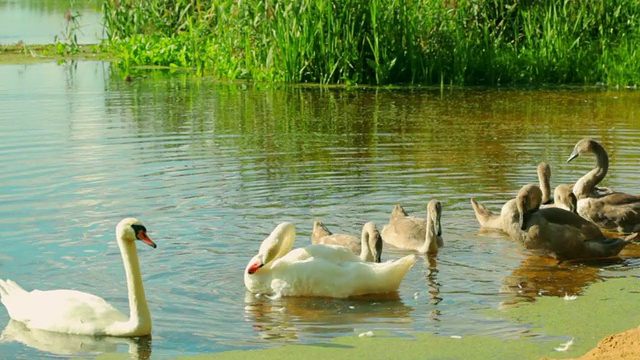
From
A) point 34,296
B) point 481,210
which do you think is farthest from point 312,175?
point 34,296

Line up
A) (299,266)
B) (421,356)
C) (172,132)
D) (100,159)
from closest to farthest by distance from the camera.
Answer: (421,356) < (299,266) < (100,159) < (172,132)

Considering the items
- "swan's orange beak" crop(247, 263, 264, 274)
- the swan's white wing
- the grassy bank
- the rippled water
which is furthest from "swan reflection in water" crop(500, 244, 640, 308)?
the grassy bank

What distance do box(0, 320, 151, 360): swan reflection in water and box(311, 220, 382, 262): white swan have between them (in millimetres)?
2142

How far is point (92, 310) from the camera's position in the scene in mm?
6895

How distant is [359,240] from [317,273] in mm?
1160

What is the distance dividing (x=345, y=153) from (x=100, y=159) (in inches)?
108

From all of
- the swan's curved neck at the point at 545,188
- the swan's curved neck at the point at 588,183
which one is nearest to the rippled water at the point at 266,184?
the swan's curved neck at the point at 545,188

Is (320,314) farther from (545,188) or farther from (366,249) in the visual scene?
(545,188)

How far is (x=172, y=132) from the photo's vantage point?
1447cm

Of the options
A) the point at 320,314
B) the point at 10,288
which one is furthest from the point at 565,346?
the point at 10,288

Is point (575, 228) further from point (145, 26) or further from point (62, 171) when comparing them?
point (145, 26)

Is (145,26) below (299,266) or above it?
above

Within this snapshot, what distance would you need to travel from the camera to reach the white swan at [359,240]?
8406 millimetres

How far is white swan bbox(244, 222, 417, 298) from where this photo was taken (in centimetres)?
778
